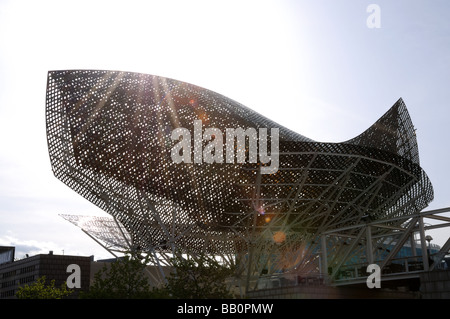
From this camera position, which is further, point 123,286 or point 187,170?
point 187,170

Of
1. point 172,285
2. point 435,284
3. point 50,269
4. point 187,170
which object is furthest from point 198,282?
point 50,269

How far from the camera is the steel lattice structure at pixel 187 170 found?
4441cm

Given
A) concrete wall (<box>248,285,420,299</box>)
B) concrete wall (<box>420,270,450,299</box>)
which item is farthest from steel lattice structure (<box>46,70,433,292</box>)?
concrete wall (<box>420,270,450,299</box>)

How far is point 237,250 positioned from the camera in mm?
62875

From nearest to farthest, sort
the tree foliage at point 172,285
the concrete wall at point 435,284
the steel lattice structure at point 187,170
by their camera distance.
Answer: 1. the concrete wall at point 435,284
2. the tree foliage at point 172,285
3. the steel lattice structure at point 187,170

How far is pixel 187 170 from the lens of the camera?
46.2 m

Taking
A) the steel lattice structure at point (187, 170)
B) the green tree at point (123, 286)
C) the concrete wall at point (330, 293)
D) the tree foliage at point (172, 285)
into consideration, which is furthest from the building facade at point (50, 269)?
the concrete wall at point (330, 293)

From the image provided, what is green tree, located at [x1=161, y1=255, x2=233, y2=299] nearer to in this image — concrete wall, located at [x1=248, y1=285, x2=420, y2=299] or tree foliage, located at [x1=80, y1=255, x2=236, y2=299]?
tree foliage, located at [x1=80, y1=255, x2=236, y2=299]

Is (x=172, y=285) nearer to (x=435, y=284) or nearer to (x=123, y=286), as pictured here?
(x=123, y=286)

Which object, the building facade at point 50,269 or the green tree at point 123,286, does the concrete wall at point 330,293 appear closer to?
the green tree at point 123,286

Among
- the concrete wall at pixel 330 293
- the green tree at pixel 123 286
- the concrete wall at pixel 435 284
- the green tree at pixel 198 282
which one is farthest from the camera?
the green tree at pixel 198 282

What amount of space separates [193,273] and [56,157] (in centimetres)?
1834

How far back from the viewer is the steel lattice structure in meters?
44.4

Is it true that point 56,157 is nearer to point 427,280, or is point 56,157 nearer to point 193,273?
point 193,273
